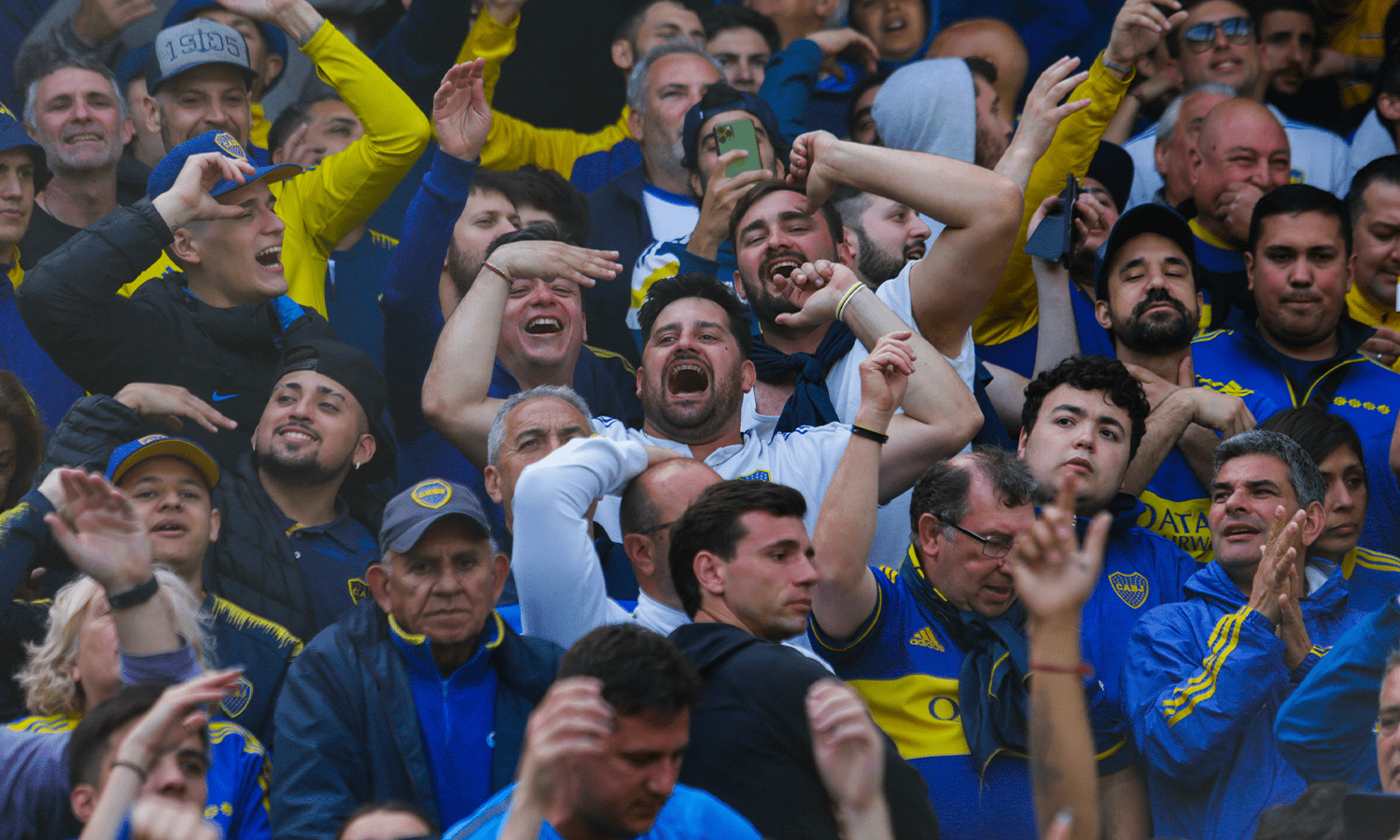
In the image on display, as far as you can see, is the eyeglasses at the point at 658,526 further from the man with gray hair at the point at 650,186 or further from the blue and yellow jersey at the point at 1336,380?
the blue and yellow jersey at the point at 1336,380

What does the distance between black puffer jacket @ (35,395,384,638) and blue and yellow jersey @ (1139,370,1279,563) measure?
236 cm

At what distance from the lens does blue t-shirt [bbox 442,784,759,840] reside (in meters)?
2.38

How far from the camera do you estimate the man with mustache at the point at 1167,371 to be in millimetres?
4250

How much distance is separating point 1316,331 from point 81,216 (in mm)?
3886

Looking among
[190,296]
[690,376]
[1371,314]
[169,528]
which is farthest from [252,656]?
[1371,314]

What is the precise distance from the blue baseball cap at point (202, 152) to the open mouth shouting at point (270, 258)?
0.21 m

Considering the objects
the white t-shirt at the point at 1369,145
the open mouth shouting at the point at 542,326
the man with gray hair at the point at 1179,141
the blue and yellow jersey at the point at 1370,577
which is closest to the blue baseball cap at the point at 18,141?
the open mouth shouting at the point at 542,326

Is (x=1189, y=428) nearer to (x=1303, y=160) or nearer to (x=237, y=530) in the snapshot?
(x=1303, y=160)

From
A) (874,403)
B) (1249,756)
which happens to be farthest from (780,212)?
(1249,756)

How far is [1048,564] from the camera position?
7.48 ft

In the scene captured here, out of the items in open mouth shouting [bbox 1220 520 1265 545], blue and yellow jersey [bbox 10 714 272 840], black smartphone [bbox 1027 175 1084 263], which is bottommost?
blue and yellow jersey [bbox 10 714 272 840]

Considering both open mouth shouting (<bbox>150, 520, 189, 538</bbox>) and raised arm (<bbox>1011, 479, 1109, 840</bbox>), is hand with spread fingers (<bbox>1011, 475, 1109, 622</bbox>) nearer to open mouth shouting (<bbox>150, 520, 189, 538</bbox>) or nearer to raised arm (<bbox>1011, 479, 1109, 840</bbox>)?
raised arm (<bbox>1011, 479, 1109, 840</bbox>)

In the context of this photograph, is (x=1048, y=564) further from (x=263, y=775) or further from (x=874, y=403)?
(x=263, y=775)

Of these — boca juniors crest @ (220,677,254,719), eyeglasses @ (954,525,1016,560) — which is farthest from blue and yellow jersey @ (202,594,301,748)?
eyeglasses @ (954,525,1016,560)
